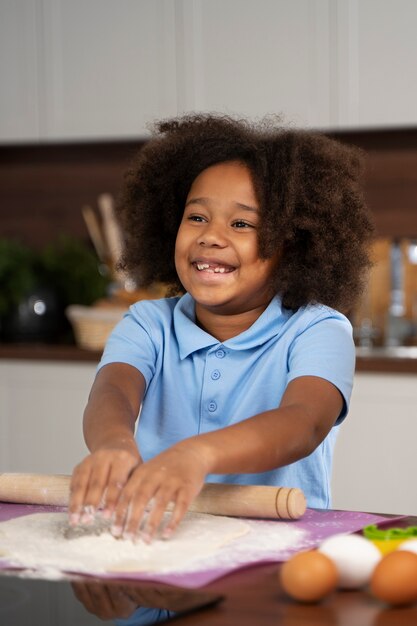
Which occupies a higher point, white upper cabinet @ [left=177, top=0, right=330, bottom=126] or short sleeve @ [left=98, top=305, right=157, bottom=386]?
white upper cabinet @ [left=177, top=0, right=330, bottom=126]

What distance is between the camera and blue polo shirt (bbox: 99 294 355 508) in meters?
1.46

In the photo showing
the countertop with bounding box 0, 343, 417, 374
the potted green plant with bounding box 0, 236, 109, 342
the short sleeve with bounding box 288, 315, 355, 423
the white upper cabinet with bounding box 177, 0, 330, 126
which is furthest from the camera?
the potted green plant with bounding box 0, 236, 109, 342

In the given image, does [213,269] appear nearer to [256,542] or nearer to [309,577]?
[256,542]

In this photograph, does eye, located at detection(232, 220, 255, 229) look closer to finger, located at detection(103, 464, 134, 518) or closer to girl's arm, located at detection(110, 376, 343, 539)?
girl's arm, located at detection(110, 376, 343, 539)

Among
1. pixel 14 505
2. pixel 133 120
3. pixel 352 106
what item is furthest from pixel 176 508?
pixel 133 120

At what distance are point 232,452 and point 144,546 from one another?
190 millimetres

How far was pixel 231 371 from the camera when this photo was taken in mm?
1513

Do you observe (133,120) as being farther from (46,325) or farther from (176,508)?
(176,508)

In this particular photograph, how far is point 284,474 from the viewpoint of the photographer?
1.46m

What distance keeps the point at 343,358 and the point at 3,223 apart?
2.74 m

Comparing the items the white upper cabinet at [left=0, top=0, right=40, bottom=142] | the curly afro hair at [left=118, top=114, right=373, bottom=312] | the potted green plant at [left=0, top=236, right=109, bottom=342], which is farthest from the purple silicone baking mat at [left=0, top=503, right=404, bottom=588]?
the white upper cabinet at [left=0, top=0, right=40, bottom=142]

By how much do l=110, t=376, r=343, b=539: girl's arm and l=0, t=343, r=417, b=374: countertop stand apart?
58.4 inches

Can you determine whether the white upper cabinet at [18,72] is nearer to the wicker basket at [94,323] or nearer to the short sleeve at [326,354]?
the wicker basket at [94,323]

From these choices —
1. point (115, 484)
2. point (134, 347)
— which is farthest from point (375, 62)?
point (115, 484)
